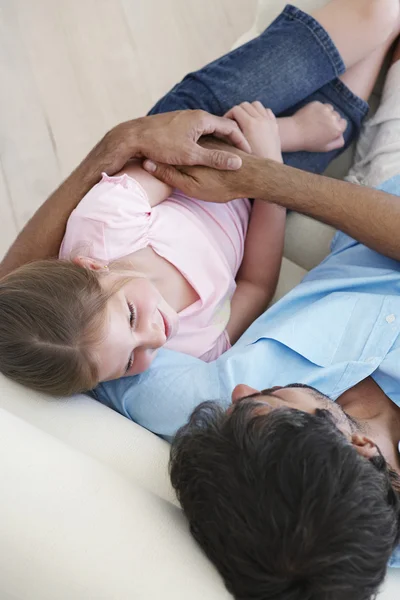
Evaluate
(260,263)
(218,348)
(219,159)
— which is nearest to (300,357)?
(218,348)

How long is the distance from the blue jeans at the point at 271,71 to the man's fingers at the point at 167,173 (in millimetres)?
211

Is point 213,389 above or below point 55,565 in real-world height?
below

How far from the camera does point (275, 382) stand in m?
1.20

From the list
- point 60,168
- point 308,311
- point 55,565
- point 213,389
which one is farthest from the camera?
point 60,168

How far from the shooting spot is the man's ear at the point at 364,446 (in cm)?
89

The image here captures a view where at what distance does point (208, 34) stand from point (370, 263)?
142 cm

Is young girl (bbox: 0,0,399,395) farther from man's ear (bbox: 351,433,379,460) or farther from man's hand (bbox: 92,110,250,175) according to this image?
man's ear (bbox: 351,433,379,460)

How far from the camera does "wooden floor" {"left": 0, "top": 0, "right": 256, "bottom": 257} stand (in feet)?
7.13

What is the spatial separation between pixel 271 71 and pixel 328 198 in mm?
365

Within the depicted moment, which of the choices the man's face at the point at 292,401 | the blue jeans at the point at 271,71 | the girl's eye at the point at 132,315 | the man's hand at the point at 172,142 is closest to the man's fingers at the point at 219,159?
the man's hand at the point at 172,142

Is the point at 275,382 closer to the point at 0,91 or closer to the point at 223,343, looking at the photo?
the point at 223,343

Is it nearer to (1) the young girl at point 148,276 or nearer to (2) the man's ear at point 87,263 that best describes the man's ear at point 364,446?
(1) the young girl at point 148,276

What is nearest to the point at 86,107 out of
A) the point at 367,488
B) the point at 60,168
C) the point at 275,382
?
the point at 60,168

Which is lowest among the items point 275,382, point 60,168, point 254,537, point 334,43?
point 275,382
